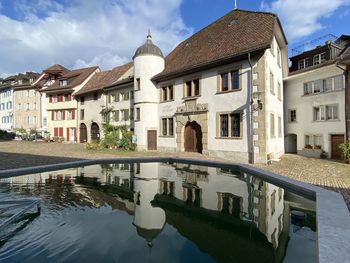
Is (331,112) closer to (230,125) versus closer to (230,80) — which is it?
(230,125)

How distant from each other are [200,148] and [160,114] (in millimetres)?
5785

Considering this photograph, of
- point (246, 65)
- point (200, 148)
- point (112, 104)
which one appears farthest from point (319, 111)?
point (112, 104)

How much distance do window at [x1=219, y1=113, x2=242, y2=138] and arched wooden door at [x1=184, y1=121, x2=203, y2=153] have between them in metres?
2.43

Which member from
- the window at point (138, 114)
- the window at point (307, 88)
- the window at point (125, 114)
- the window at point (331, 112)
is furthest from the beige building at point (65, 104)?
the window at point (331, 112)

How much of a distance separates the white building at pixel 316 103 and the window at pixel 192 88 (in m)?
9.62

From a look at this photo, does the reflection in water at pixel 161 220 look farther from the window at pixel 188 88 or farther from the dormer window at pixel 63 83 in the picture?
the dormer window at pixel 63 83

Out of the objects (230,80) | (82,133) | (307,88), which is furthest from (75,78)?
(307,88)

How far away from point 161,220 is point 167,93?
1790 centimetres

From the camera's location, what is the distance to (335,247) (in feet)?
12.7

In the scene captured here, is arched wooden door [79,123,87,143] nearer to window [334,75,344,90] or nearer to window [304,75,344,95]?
window [304,75,344,95]

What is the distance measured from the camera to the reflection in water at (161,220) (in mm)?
4598

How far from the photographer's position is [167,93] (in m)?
23.2

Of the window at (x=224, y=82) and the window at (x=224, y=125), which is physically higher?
the window at (x=224, y=82)

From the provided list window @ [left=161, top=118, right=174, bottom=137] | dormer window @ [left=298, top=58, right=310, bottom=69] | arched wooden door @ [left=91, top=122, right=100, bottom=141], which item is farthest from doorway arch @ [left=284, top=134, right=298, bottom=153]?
arched wooden door @ [left=91, top=122, right=100, bottom=141]
